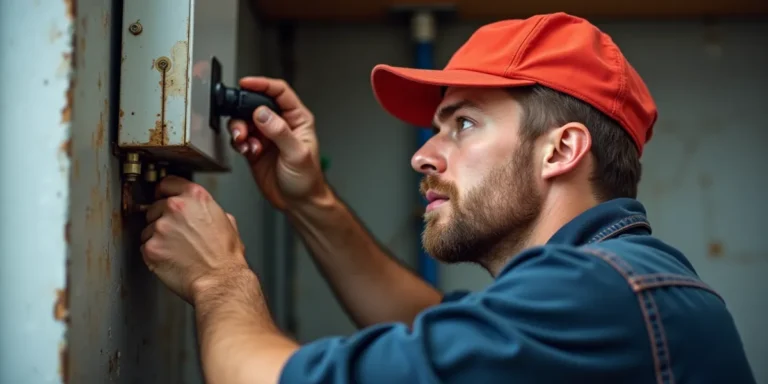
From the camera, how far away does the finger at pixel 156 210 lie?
898 millimetres

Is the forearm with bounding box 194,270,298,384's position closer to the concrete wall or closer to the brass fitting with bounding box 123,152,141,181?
the brass fitting with bounding box 123,152,141,181

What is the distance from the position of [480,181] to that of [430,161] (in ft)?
0.31

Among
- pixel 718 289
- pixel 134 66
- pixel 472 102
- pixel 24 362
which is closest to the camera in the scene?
pixel 24 362

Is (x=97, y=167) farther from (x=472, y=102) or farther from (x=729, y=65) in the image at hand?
(x=729, y=65)

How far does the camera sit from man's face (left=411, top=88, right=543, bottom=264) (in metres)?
0.96

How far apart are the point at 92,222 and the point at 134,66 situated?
185 millimetres

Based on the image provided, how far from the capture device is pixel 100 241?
77 cm

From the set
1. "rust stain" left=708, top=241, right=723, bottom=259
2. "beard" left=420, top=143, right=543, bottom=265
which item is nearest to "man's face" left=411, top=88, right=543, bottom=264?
"beard" left=420, top=143, right=543, bottom=265

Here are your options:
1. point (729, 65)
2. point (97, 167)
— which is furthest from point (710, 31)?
point (97, 167)

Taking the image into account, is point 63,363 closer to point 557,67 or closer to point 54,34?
point 54,34

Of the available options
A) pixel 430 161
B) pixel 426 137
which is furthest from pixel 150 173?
pixel 426 137

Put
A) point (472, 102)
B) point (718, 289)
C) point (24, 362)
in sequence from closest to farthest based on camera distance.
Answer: point (24, 362) < point (472, 102) < point (718, 289)

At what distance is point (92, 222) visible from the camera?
0.74 metres

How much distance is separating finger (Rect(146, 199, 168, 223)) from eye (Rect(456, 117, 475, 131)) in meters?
0.42
